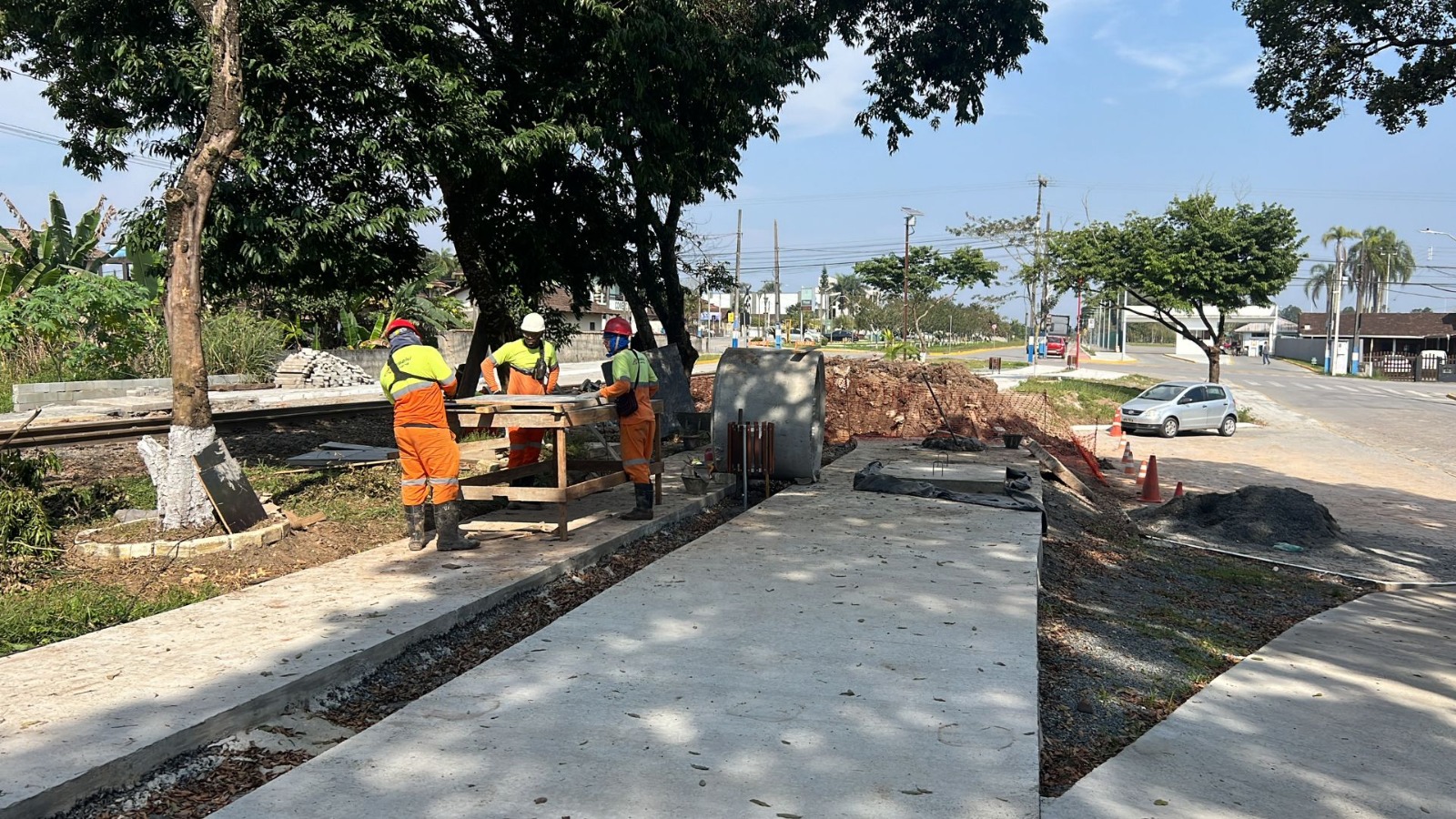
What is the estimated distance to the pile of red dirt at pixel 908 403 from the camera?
1867 cm

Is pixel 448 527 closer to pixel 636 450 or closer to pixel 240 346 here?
pixel 636 450

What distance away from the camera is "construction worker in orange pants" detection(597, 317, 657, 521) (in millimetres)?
8055

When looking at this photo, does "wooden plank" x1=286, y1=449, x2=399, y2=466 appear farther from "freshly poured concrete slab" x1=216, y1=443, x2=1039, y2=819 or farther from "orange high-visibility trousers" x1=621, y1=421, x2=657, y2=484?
"freshly poured concrete slab" x1=216, y1=443, x2=1039, y2=819

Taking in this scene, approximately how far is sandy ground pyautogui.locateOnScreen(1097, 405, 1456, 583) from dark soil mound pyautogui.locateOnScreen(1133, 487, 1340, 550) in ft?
0.71

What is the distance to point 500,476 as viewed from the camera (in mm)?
8344

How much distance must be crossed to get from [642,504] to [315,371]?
69.0 feet

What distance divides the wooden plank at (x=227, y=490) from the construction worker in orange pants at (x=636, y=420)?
2.69 meters

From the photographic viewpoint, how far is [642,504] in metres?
8.41

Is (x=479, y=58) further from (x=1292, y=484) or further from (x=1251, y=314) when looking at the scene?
(x=1251, y=314)

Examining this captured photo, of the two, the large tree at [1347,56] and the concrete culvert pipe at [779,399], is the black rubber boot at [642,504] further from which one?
the large tree at [1347,56]

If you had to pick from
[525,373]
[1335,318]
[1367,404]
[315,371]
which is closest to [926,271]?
[1335,318]

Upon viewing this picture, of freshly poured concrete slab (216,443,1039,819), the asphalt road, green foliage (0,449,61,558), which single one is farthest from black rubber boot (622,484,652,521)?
the asphalt road

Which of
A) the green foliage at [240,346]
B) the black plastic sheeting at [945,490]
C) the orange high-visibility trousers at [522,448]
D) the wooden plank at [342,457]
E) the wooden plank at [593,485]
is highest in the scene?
the green foliage at [240,346]

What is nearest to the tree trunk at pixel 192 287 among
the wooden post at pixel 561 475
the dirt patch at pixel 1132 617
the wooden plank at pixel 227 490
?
the wooden plank at pixel 227 490
